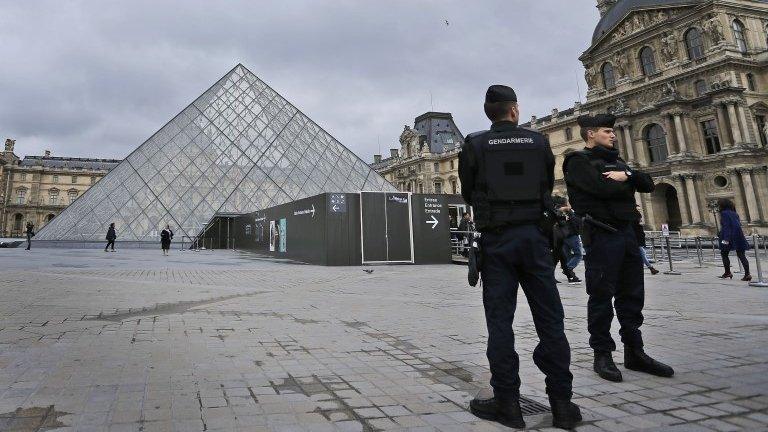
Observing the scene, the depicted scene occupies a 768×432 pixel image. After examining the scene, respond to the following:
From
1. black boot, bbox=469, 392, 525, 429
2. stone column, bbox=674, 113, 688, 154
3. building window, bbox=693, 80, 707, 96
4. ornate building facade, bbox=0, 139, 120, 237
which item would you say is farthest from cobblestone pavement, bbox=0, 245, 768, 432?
ornate building facade, bbox=0, 139, 120, 237

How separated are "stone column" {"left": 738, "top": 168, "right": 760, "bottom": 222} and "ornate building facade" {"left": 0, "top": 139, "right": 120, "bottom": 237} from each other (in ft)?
315

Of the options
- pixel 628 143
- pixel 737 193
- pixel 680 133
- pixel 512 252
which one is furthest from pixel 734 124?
pixel 512 252

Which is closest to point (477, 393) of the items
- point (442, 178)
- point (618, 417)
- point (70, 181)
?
point (618, 417)

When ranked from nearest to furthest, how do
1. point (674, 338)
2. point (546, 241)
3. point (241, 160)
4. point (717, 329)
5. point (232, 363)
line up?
point (546, 241) < point (232, 363) < point (674, 338) < point (717, 329) < point (241, 160)

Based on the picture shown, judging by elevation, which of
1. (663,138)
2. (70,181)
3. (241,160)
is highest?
(70,181)

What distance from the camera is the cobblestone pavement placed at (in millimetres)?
2193

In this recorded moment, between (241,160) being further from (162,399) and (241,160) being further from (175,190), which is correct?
(162,399)

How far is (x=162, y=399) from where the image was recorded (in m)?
2.43

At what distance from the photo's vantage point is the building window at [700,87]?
38375mm

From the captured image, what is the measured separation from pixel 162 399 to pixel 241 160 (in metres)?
26.4

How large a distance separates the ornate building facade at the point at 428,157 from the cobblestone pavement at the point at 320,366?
58723mm

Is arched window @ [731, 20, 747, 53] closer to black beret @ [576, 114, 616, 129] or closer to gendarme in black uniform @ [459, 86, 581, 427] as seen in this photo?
black beret @ [576, 114, 616, 129]

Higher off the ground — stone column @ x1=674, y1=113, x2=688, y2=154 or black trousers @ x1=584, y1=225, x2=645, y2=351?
stone column @ x1=674, y1=113, x2=688, y2=154

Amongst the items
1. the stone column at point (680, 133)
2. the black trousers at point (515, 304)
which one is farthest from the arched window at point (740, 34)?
the black trousers at point (515, 304)
